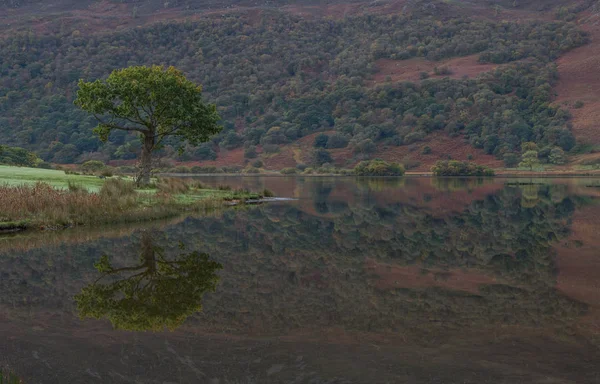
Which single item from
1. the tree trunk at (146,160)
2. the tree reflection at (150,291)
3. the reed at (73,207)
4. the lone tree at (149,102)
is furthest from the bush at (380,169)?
the tree reflection at (150,291)

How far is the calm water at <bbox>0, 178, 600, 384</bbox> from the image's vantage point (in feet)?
26.9

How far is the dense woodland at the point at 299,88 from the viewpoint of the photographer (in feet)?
461

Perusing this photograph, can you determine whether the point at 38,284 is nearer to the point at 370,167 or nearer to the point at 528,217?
the point at 528,217

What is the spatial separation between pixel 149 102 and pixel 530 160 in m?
98.9

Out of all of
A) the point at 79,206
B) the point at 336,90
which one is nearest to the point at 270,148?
the point at 336,90

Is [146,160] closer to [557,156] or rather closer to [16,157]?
[16,157]

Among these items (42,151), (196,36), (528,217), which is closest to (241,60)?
(196,36)

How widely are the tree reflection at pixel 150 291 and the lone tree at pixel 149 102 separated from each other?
76.1ft

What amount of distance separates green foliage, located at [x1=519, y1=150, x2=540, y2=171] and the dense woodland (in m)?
8.69

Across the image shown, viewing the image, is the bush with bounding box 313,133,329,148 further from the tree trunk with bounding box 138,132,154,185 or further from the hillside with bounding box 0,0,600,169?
the tree trunk with bounding box 138,132,154,185

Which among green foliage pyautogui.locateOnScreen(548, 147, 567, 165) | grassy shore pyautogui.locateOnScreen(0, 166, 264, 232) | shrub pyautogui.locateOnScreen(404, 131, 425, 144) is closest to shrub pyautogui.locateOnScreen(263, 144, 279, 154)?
shrub pyautogui.locateOnScreen(404, 131, 425, 144)

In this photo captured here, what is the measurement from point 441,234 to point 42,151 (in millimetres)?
130333

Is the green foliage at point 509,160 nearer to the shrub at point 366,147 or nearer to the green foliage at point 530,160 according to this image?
the green foliage at point 530,160

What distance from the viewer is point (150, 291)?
40.9 ft
